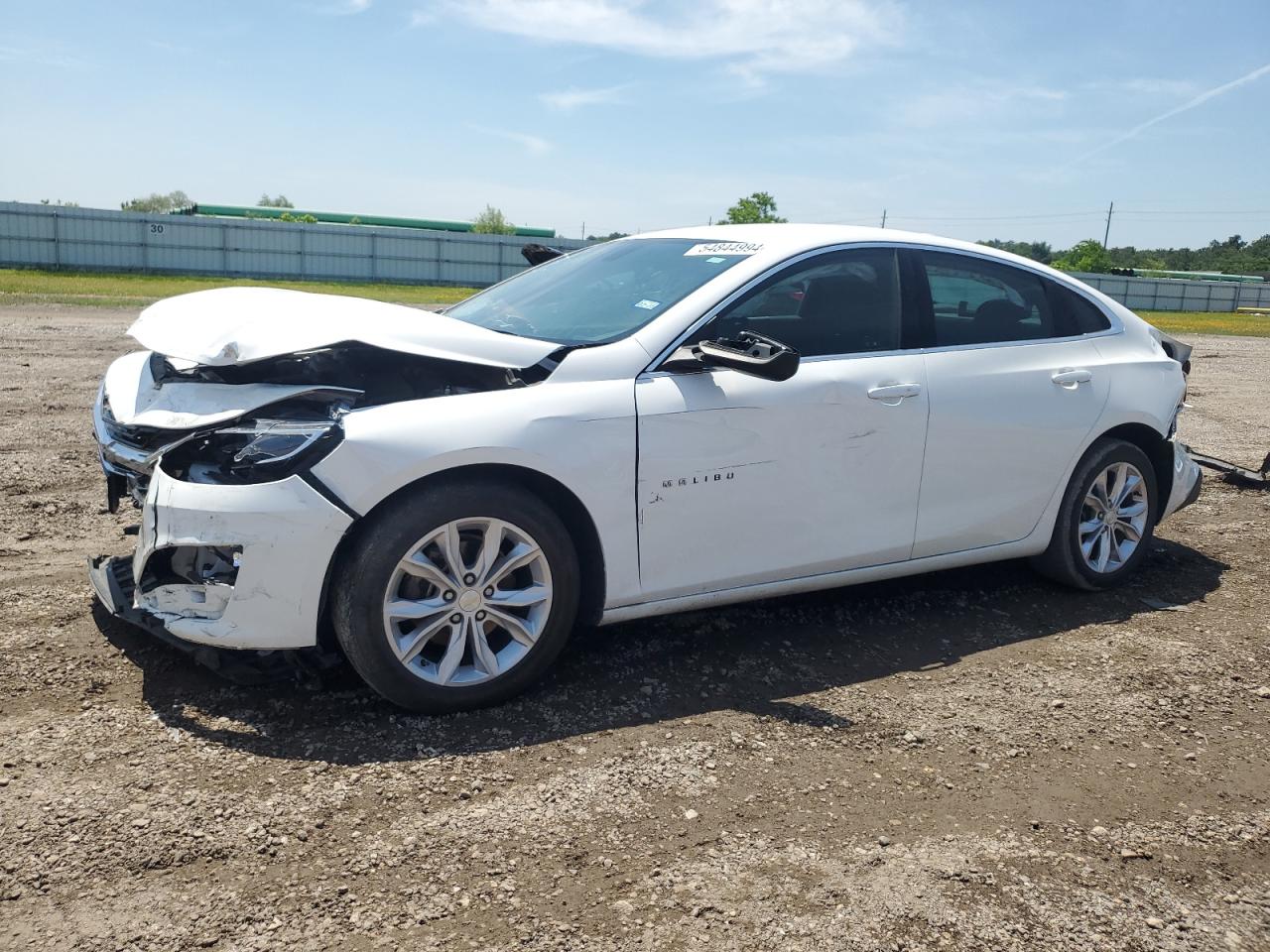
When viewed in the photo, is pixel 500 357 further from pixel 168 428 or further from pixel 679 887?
pixel 679 887

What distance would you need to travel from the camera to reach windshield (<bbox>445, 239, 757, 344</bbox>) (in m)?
4.19

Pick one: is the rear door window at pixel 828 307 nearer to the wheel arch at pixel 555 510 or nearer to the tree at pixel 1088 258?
the wheel arch at pixel 555 510

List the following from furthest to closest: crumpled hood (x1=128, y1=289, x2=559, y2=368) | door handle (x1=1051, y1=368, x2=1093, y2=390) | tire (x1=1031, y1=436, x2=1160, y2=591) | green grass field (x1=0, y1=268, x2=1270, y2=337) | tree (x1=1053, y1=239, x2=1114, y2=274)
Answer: tree (x1=1053, y1=239, x2=1114, y2=274) → green grass field (x1=0, y1=268, x2=1270, y2=337) → tire (x1=1031, y1=436, x2=1160, y2=591) → door handle (x1=1051, y1=368, x2=1093, y2=390) → crumpled hood (x1=128, y1=289, x2=559, y2=368)

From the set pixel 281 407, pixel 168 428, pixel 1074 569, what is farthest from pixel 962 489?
pixel 168 428

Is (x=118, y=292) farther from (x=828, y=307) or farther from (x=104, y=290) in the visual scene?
(x=828, y=307)

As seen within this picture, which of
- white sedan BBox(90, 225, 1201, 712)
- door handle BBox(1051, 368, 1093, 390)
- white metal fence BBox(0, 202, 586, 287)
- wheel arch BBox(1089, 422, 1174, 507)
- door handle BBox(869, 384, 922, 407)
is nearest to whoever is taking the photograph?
white sedan BBox(90, 225, 1201, 712)

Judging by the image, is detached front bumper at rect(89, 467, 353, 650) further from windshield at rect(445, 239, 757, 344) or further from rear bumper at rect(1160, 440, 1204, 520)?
rear bumper at rect(1160, 440, 1204, 520)

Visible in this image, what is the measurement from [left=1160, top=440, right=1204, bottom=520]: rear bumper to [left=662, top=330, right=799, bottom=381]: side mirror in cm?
281

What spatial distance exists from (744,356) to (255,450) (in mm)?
1700

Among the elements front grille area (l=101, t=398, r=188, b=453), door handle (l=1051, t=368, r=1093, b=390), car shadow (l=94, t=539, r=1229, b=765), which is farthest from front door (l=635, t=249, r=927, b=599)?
front grille area (l=101, t=398, r=188, b=453)

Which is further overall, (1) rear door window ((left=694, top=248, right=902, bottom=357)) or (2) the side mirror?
(1) rear door window ((left=694, top=248, right=902, bottom=357))

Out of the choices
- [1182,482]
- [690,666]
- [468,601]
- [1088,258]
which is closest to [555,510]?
[468,601]

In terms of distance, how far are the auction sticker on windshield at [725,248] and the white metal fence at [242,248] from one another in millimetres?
43266

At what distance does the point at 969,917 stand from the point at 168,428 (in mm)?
2916
